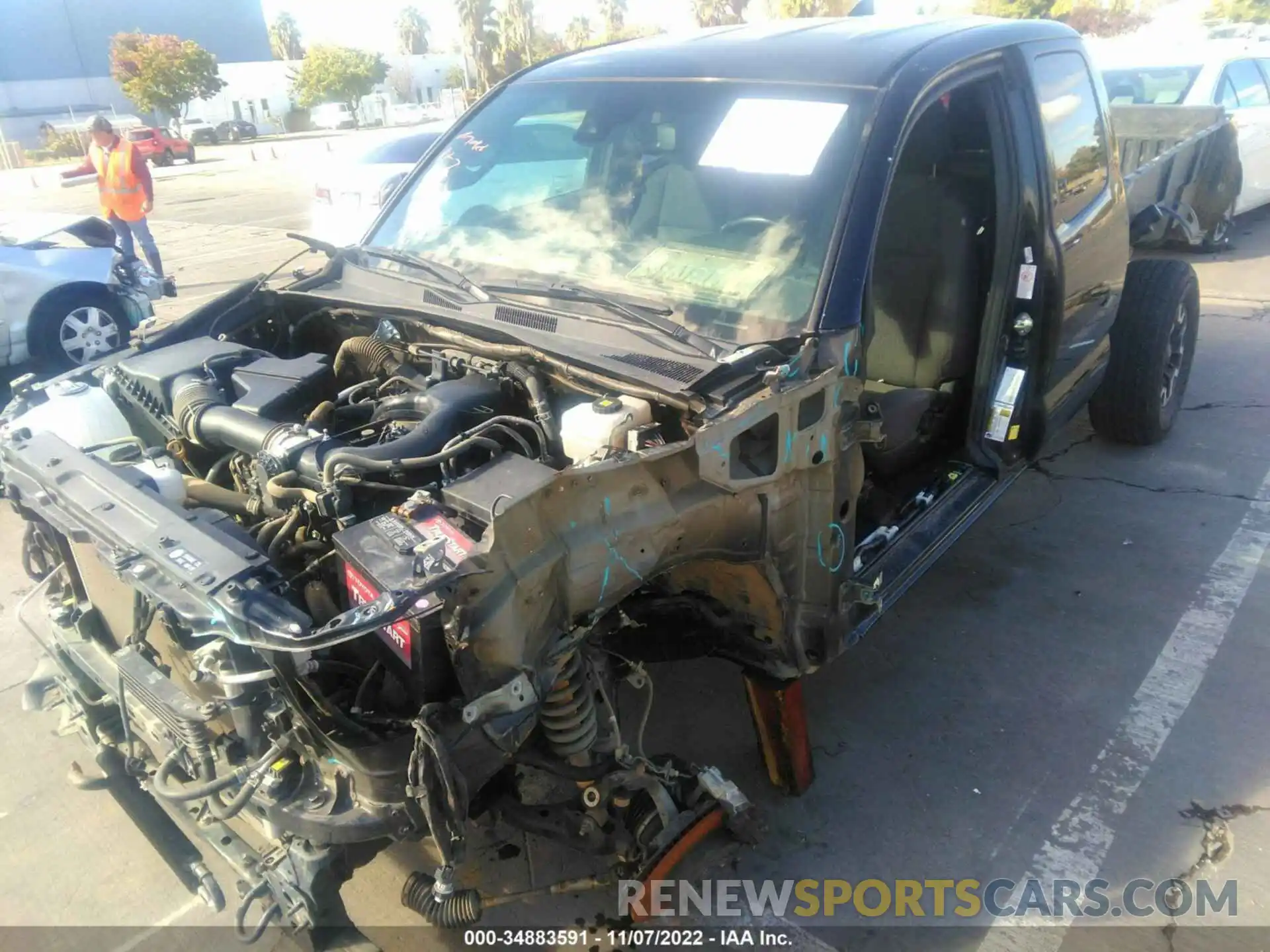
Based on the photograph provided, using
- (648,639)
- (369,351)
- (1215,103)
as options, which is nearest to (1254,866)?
(648,639)

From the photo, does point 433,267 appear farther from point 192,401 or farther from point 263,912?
point 263,912

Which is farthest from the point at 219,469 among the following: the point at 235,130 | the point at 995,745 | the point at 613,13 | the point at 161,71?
the point at 613,13

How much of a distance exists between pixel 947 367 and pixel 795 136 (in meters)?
1.34

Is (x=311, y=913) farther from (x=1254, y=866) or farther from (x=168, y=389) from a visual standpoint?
(x=1254, y=866)

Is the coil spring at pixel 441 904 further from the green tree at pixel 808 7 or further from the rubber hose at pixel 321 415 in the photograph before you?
the green tree at pixel 808 7

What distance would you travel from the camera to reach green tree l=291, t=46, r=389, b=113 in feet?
157

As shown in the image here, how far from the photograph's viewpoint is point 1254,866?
2.48m

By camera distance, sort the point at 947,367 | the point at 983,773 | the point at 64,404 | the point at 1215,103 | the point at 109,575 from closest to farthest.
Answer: the point at 109,575, the point at 64,404, the point at 983,773, the point at 947,367, the point at 1215,103

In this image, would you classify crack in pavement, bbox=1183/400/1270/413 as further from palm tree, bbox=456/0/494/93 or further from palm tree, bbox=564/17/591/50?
palm tree, bbox=564/17/591/50

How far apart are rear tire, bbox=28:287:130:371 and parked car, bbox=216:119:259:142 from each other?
40249mm

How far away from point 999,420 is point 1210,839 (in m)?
1.49

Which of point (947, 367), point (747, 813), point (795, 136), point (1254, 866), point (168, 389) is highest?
point (795, 136)

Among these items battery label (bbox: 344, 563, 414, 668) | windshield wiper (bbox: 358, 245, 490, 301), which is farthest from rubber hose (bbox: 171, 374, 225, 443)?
battery label (bbox: 344, 563, 414, 668)

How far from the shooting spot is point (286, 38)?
73.5m
